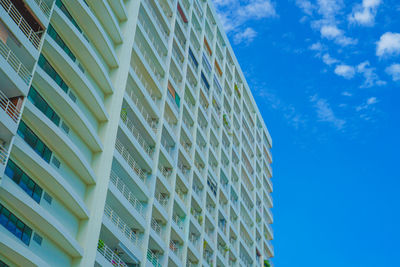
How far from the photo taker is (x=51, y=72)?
2781cm

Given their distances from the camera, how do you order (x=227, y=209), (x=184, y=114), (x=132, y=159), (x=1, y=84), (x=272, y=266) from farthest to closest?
1. (x=272, y=266)
2. (x=227, y=209)
3. (x=184, y=114)
4. (x=132, y=159)
5. (x=1, y=84)

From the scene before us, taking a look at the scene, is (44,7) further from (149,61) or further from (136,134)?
(149,61)

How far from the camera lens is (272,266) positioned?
61.2 meters

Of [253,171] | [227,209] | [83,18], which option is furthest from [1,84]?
[253,171]

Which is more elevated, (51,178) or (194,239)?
(194,239)

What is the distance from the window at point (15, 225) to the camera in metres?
22.2

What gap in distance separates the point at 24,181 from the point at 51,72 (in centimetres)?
656

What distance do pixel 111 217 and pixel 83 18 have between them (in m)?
11.9

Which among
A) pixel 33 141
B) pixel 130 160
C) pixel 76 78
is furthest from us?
pixel 130 160

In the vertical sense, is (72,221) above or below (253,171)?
below

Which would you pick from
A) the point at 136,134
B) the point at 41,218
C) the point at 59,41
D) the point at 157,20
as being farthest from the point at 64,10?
the point at 157,20

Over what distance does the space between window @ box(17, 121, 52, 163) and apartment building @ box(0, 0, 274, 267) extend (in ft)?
0.22

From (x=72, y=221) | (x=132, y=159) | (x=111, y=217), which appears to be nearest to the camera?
(x=72, y=221)

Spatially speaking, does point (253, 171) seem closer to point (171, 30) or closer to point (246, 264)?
point (246, 264)
